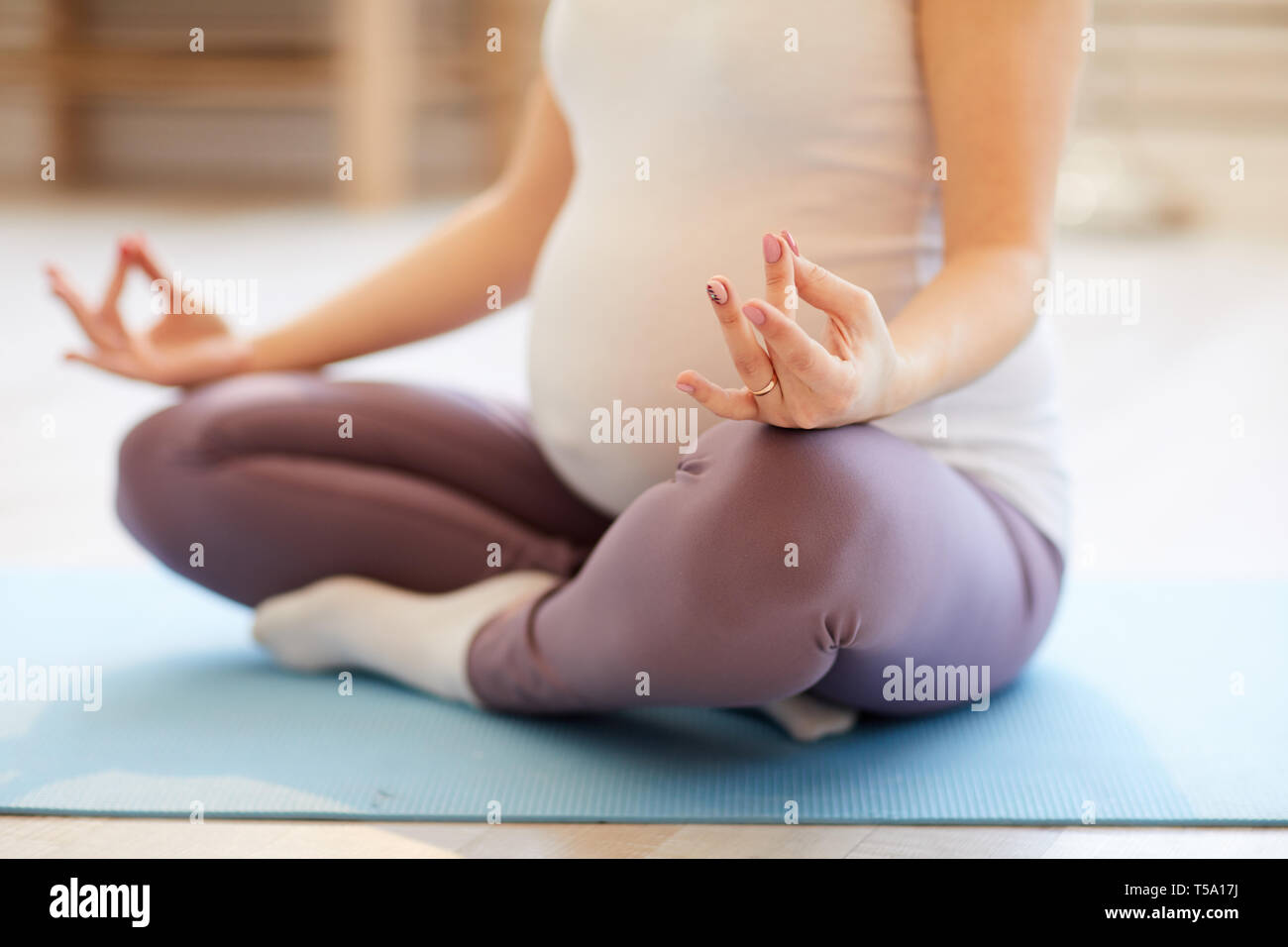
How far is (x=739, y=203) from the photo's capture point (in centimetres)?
84

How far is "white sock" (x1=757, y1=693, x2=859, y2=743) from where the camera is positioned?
89 cm

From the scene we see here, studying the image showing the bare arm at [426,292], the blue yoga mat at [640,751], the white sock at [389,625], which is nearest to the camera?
the blue yoga mat at [640,751]

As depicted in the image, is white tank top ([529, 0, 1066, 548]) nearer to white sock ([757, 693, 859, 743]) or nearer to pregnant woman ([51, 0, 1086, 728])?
pregnant woman ([51, 0, 1086, 728])

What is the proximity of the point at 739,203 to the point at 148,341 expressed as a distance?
0.47 m

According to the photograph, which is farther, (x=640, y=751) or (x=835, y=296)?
(x=640, y=751)

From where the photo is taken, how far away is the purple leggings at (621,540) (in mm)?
713

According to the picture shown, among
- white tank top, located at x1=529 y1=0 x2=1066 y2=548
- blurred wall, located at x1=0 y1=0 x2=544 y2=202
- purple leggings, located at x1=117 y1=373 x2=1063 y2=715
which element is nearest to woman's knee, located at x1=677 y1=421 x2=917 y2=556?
purple leggings, located at x1=117 y1=373 x2=1063 y2=715

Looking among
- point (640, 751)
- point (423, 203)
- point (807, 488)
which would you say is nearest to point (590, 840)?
point (640, 751)

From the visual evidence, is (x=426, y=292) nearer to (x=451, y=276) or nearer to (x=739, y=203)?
(x=451, y=276)

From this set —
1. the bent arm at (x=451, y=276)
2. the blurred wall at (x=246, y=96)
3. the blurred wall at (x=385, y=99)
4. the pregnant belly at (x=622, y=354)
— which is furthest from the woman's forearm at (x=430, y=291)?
the blurred wall at (x=246, y=96)

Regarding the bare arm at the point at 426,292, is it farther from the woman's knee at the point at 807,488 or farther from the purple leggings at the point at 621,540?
the woman's knee at the point at 807,488

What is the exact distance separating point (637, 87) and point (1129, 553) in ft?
2.50

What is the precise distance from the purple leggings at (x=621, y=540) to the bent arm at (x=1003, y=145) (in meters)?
0.10
